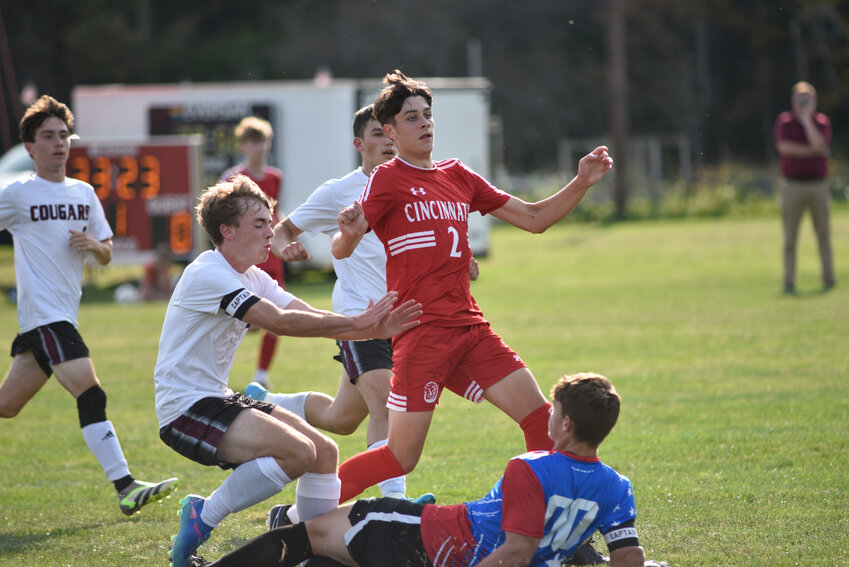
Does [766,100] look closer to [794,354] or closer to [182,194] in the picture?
[182,194]

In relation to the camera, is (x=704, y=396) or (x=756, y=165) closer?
(x=704, y=396)

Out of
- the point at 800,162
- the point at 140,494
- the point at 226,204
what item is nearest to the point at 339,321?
the point at 226,204

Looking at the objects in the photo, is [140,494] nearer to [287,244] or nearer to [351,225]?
[287,244]

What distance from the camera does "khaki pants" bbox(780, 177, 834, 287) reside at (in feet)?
46.2

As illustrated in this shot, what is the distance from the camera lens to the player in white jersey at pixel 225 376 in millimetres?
4438

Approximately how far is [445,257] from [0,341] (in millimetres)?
10262

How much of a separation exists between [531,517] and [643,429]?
141 inches

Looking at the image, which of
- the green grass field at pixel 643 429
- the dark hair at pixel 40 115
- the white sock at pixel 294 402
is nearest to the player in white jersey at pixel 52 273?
the dark hair at pixel 40 115

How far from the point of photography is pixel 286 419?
186 inches

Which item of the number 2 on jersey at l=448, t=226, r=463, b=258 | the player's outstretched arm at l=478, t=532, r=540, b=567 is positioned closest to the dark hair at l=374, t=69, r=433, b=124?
the number 2 on jersey at l=448, t=226, r=463, b=258

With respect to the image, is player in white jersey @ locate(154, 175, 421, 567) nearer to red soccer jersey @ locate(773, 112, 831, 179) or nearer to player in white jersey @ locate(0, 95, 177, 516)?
player in white jersey @ locate(0, 95, 177, 516)

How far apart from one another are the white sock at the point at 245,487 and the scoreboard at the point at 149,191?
546 inches

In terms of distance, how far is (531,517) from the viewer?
12.7ft

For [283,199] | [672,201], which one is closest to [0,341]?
[283,199]
